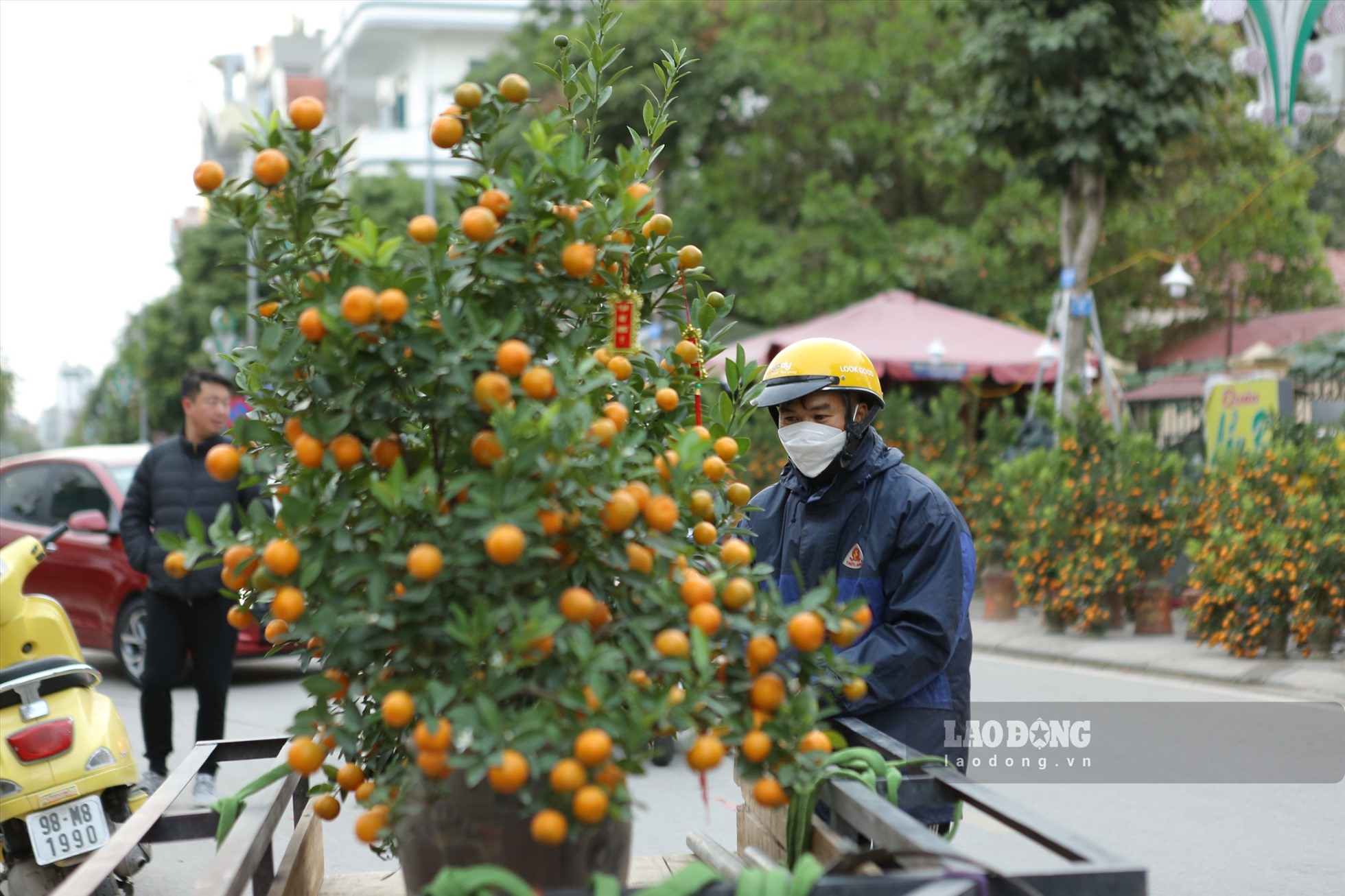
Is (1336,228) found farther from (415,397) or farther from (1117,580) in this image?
(415,397)

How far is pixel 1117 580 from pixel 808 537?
26.8ft

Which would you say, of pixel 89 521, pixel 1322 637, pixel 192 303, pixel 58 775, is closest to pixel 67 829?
pixel 58 775

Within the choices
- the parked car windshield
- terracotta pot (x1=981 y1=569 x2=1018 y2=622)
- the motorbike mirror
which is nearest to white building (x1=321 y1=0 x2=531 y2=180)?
terracotta pot (x1=981 y1=569 x2=1018 y2=622)

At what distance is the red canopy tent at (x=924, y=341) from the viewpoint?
55.1 feet

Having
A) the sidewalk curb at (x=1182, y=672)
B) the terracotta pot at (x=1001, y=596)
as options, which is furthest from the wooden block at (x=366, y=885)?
the terracotta pot at (x=1001, y=596)

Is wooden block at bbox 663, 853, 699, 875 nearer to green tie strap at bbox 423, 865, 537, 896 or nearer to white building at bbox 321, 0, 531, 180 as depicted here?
green tie strap at bbox 423, 865, 537, 896

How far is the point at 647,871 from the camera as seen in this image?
249 centimetres

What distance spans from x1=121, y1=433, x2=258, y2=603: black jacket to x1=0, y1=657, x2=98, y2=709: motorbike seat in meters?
1.04

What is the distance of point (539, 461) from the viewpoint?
168 centimetres

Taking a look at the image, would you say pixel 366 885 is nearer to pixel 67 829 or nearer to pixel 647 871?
pixel 647 871

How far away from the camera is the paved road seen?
202 inches

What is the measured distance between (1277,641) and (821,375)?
23.9 feet

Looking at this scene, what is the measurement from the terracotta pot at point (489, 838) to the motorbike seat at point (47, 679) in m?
3.40

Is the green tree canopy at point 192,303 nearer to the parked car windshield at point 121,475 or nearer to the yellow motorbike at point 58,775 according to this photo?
the parked car windshield at point 121,475
